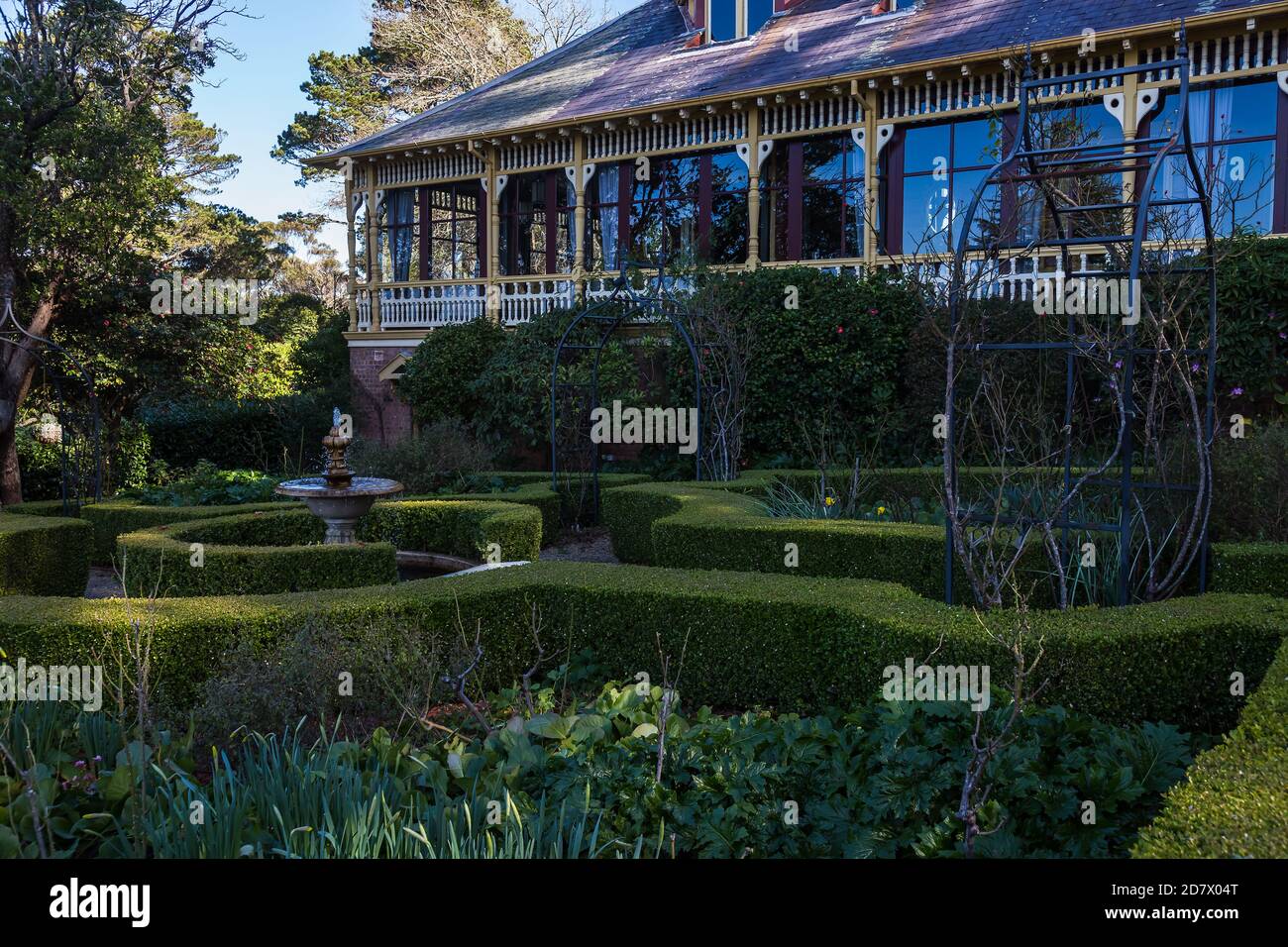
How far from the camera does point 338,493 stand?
9.25 metres

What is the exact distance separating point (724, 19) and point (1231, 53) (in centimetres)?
947

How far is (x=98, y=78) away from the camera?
1594 centimetres

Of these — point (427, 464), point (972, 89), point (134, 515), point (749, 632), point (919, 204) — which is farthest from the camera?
point (919, 204)

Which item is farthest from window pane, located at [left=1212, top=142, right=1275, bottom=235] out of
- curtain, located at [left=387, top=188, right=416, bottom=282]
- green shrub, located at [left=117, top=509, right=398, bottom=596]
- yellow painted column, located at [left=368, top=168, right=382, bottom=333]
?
curtain, located at [left=387, top=188, right=416, bottom=282]

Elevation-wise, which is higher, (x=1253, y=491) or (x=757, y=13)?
(x=757, y=13)

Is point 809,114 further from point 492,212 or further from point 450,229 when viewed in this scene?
point 450,229

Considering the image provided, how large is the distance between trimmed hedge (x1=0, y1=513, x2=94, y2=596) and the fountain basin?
7.27 feet

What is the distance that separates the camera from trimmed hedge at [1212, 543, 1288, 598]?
610 centimetres

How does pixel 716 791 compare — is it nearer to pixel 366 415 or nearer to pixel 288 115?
pixel 366 415

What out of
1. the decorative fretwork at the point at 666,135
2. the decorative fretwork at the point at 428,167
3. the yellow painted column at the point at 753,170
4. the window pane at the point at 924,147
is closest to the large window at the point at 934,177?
the window pane at the point at 924,147

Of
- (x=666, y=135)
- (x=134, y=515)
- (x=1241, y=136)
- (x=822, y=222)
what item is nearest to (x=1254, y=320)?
(x=1241, y=136)
